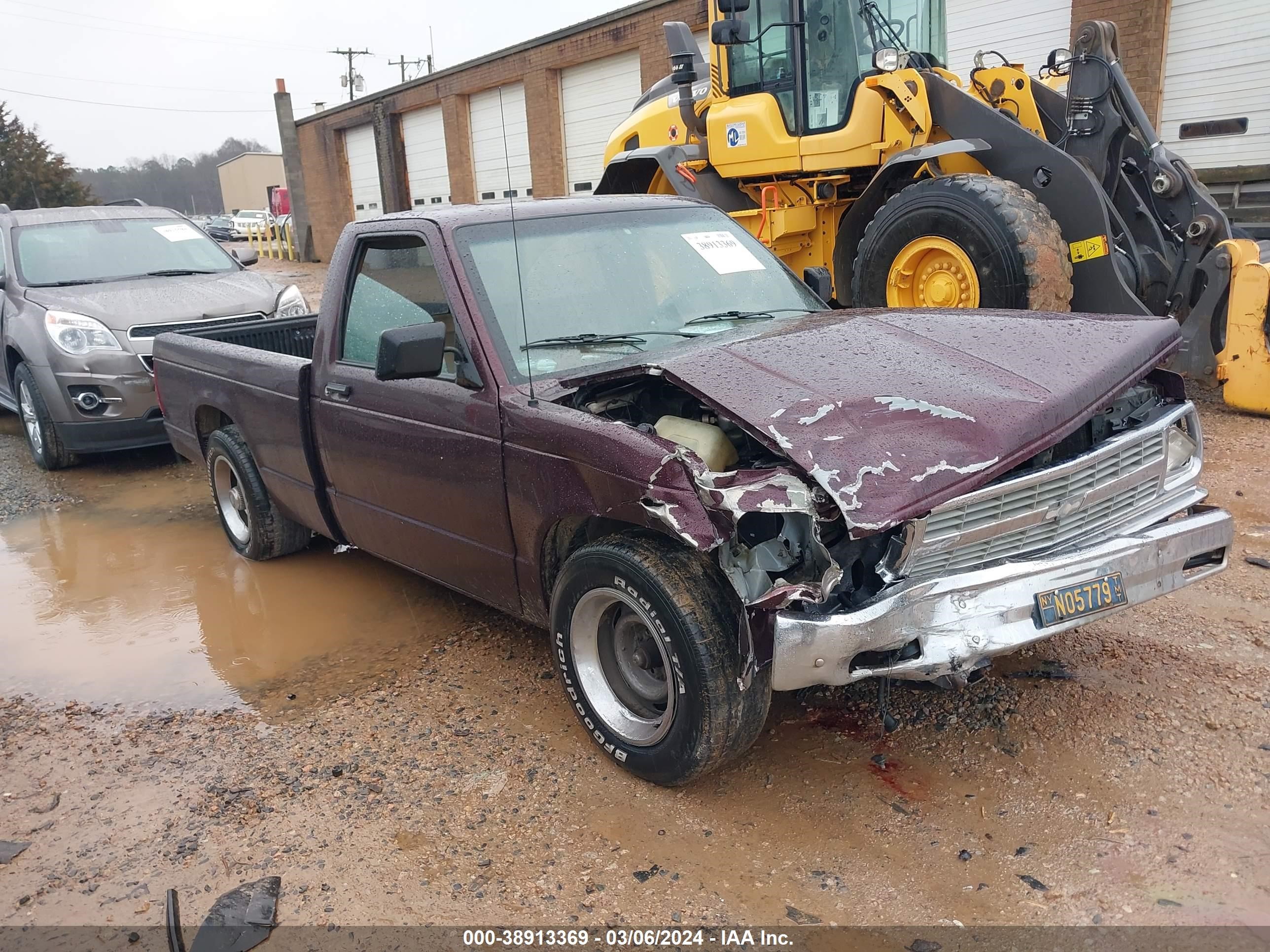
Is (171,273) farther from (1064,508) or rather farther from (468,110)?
(468,110)

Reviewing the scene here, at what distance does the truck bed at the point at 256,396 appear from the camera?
15.9ft

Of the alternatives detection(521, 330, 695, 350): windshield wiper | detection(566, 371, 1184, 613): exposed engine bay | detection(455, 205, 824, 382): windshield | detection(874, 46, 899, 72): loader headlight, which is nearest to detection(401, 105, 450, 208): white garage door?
detection(874, 46, 899, 72): loader headlight

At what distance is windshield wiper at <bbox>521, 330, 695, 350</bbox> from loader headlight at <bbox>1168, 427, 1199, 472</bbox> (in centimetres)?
179

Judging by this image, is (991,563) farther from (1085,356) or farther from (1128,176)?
(1128,176)

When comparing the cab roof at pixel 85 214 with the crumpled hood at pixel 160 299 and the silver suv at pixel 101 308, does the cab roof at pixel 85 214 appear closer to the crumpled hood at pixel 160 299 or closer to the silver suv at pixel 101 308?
the silver suv at pixel 101 308

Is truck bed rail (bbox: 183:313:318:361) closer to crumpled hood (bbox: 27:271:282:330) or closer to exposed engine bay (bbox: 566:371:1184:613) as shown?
crumpled hood (bbox: 27:271:282:330)

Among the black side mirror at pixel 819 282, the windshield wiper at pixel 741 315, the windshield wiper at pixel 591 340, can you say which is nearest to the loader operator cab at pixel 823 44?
the black side mirror at pixel 819 282

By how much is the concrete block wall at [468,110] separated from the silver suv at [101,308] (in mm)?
8294

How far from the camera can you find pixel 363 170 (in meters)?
28.6

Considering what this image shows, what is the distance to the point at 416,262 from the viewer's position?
4.13 m

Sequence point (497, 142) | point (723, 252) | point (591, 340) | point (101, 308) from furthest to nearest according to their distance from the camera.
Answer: point (497, 142) < point (101, 308) < point (723, 252) < point (591, 340)

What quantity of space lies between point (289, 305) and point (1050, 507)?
7025mm

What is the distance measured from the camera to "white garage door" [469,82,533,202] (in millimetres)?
21641

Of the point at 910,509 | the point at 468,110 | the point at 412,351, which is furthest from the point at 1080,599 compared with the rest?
the point at 468,110
